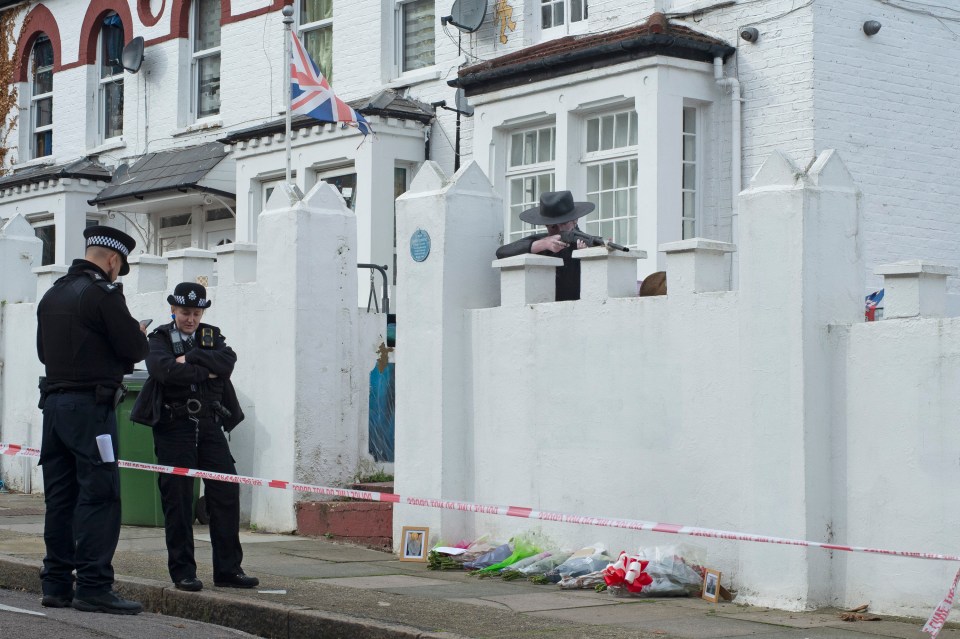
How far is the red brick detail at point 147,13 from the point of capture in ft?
65.3

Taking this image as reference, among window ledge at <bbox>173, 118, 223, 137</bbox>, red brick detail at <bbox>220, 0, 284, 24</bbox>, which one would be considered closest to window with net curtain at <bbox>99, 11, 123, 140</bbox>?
window ledge at <bbox>173, 118, 223, 137</bbox>

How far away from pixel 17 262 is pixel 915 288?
11.3 metres

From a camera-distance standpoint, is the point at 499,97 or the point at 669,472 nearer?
the point at 669,472

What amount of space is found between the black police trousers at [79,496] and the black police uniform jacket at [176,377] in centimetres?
63

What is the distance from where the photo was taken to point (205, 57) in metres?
19.5

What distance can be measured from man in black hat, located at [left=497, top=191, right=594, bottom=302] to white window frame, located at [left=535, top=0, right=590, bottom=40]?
168 inches

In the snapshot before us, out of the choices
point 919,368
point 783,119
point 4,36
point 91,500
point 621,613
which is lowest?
point 621,613

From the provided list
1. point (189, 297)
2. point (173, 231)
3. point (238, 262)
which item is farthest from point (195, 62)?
point (189, 297)

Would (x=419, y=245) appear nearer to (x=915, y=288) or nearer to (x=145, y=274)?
(x=915, y=288)

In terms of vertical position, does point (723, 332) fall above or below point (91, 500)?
above

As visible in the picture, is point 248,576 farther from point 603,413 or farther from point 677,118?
point 677,118

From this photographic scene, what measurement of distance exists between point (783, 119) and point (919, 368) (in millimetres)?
5613

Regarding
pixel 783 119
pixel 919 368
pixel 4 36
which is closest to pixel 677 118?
pixel 783 119

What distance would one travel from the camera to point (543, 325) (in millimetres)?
9914
